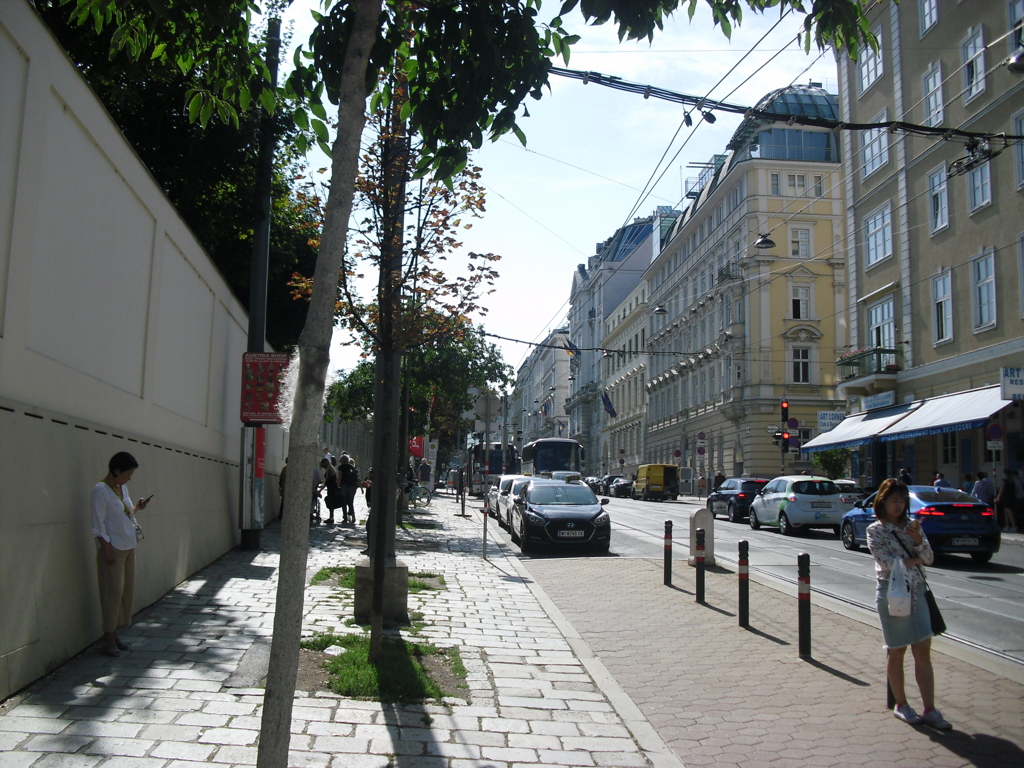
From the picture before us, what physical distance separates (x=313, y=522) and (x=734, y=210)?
37.2 m

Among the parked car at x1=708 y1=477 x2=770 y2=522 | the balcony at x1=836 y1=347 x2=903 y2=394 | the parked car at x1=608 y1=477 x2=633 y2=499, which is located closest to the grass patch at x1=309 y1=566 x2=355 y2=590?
the parked car at x1=708 y1=477 x2=770 y2=522

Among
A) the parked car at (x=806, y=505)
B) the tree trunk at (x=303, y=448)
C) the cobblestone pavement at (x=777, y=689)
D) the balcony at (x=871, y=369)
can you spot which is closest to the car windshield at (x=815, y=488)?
the parked car at (x=806, y=505)

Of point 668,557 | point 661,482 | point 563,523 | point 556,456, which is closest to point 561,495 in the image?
point 563,523

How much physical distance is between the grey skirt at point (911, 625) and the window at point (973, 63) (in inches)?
951

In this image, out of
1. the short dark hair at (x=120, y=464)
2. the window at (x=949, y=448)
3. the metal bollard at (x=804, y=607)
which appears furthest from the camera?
the window at (x=949, y=448)

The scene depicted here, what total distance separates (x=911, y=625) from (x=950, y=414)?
888 inches

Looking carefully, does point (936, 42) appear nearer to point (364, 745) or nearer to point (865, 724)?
point (865, 724)

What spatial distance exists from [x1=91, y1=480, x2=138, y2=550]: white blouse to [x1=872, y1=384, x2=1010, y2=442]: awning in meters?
22.8

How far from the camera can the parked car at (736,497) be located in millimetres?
31414

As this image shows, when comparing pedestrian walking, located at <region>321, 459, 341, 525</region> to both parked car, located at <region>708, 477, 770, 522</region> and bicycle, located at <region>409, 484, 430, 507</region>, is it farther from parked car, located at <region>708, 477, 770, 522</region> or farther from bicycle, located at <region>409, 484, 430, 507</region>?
parked car, located at <region>708, 477, 770, 522</region>

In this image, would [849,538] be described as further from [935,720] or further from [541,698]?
[541,698]

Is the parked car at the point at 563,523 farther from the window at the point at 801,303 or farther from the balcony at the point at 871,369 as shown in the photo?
the window at the point at 801,303

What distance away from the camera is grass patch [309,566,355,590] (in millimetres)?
11016

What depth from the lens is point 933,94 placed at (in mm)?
28656
